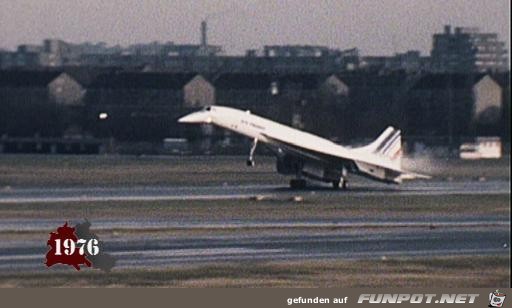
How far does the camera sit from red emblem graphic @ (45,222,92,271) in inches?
1059

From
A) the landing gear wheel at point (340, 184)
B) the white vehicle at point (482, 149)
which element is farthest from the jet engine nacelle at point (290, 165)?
the white vehicle at point (482, 149)

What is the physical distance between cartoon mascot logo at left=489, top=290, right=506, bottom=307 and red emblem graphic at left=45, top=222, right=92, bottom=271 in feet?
22.7

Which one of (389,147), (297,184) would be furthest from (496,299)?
(389,147)

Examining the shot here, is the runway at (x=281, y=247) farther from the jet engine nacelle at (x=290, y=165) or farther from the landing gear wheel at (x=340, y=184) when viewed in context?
the jet engine nacelle at (x=290, y=165)

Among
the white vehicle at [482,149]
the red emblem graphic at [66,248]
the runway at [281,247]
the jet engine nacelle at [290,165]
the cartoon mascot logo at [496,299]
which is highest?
the red emblem graphic at [66,248]

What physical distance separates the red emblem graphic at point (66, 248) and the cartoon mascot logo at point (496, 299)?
6.93 metres

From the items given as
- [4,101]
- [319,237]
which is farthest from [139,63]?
[319,237]

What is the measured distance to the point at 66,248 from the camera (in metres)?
27.1

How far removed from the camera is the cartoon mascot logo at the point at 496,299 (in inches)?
970

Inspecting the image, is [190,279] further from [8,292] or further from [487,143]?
[487,143]

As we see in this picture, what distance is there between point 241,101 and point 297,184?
57.2 ft

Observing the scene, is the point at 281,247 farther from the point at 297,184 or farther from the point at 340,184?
the point at 340,184

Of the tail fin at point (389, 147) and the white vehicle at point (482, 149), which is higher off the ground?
the tail fin at point (389, 147)

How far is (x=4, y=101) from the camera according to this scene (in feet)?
250
